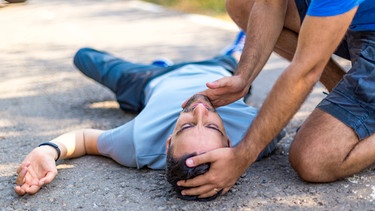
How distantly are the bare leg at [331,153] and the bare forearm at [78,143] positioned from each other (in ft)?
3.30

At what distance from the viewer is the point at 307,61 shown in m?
2.30

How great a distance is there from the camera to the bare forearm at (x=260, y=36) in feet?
9.59

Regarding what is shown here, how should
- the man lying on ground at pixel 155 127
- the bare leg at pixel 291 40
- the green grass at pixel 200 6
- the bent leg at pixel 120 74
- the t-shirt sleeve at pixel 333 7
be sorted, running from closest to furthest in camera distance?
the t-shirt sleeve at pixel 333 7
the man lying on ground at pixel 155 127
the bare leg at pixel 291 40
the bent leg at pixel 120 74
the green grass at pixel 200 6

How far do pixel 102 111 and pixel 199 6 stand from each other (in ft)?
16.1

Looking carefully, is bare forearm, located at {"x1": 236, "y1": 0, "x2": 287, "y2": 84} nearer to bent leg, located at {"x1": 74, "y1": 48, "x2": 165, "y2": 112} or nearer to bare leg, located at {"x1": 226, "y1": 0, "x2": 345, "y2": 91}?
bare leg, located at {"x1": 226, "y1": 0, "x2": 345, "y2": 91}

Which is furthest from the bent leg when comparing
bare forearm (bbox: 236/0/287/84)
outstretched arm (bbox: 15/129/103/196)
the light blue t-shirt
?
bare forearm (bbox: 236/0/287/84)

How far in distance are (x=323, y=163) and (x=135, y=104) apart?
145 centimetres

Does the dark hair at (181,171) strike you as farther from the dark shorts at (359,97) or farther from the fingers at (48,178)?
the dark shorts at (359,97)

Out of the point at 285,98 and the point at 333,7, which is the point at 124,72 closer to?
the point at 285,98

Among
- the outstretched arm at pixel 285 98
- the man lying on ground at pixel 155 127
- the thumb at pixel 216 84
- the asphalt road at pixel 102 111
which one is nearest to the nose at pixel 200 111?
the man lying on ground at pixel 155 127

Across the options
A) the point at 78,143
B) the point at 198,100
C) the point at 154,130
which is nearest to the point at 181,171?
the point at 198,100

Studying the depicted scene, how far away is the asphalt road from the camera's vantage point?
2547 millimetres

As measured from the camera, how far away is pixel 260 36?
116 inches

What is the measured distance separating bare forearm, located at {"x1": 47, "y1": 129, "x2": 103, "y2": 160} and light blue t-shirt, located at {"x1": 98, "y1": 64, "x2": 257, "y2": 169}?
61mm
